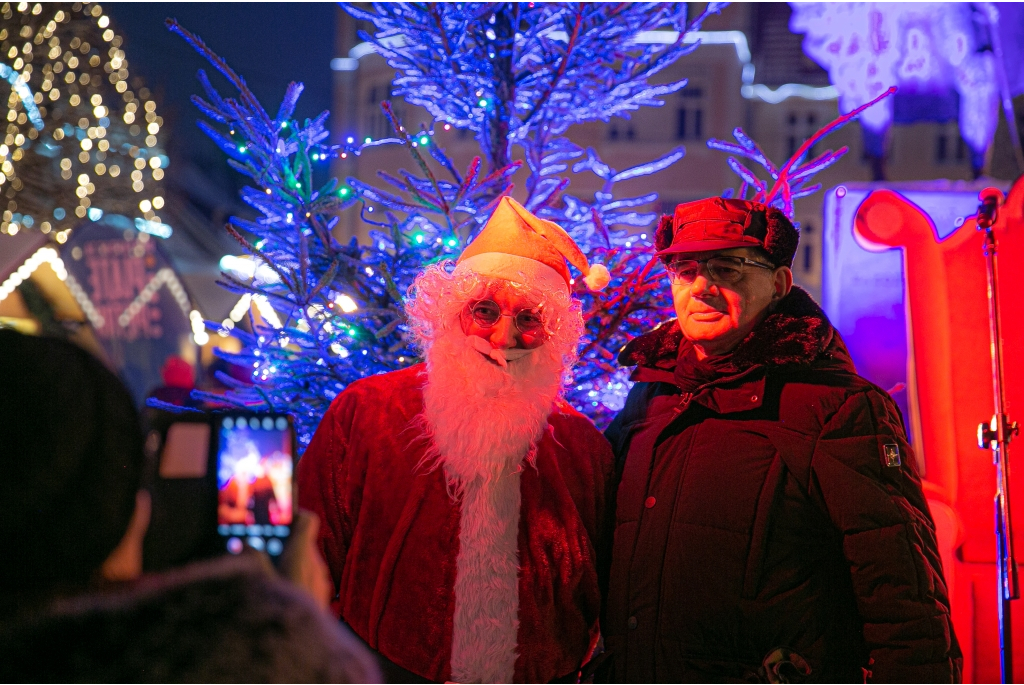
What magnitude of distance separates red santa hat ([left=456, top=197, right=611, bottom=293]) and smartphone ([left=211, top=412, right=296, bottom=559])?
1621mm

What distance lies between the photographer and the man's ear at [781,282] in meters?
2.72

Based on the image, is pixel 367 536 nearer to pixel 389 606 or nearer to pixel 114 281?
pixel 389 606

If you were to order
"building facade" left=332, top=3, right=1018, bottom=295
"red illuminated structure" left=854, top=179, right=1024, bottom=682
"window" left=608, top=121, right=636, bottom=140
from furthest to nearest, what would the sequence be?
"window" left=608, top=121, right=636, bottom=140
"building facade" left=332, top=3, right=1018, bottom=295
"red illuminated structure" left=854, top=179, right=1024, bottom=682

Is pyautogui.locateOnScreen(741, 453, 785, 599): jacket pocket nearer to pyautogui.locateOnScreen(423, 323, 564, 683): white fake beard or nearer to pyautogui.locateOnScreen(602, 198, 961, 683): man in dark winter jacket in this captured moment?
pyautogui.locateOnScreen(602, 198, 961, 683): man in dark winter jacket

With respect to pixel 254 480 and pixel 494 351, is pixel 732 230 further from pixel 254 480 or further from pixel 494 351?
pixel 254 480

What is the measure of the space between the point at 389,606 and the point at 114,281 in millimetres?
8615

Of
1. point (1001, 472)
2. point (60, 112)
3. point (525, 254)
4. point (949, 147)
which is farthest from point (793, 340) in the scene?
point (949, 147)

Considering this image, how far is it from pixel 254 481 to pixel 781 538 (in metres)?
1.81

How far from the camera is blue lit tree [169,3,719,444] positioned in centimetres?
307

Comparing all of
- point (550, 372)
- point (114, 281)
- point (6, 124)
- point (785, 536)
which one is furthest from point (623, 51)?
point (114, 281)

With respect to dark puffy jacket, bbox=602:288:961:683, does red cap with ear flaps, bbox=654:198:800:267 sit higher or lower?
higher

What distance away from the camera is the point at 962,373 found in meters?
3.63

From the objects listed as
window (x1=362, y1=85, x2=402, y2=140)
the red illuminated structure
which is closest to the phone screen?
the red illuminated structure

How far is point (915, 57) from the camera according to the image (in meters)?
5.15
